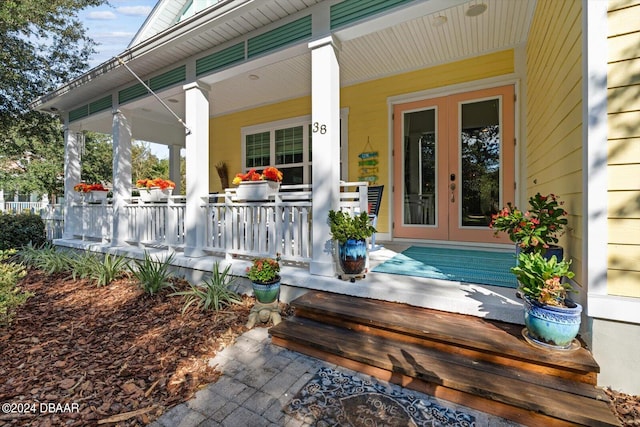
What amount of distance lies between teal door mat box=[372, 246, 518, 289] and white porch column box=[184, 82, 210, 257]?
93.2 inches

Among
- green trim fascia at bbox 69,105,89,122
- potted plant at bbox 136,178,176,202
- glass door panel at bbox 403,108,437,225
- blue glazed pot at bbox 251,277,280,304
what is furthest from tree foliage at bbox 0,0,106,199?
glass door panel at bbox 403,108,437,225

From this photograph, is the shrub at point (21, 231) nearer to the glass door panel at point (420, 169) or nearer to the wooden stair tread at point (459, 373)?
the wooden stair tread at point (459, 373)

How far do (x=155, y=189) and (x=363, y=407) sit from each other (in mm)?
4255

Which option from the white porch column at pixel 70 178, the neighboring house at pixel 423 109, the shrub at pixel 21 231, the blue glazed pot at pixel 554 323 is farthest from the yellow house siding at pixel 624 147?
the shrub at pixel 21 231

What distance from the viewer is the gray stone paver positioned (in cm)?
155

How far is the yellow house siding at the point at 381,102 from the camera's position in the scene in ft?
13.6

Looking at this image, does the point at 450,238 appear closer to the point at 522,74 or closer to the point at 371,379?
the point at 522,74

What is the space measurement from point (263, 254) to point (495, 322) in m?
2.35

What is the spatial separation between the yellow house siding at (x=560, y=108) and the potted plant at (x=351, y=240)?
146 centimetres

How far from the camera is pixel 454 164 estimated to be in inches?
172

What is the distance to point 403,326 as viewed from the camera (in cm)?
205

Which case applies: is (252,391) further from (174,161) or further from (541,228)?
(174,161)

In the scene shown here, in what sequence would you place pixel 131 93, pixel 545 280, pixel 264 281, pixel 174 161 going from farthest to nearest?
1. pixel 174 161
2. pixel 131 93
3. pixel 264 281
4. pixel 545 280

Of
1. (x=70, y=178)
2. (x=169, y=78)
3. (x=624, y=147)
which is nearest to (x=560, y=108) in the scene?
(x=624, y=147)
